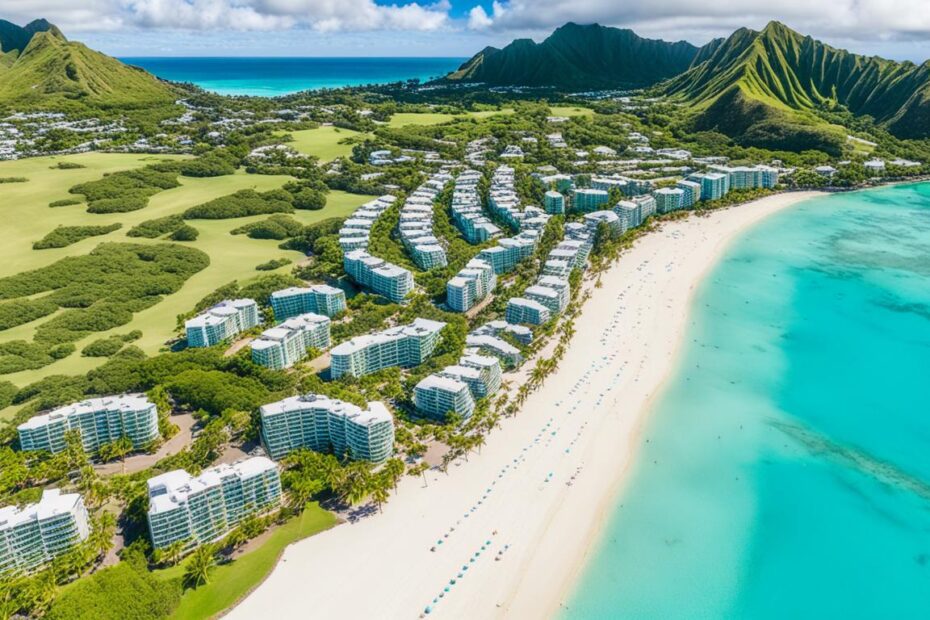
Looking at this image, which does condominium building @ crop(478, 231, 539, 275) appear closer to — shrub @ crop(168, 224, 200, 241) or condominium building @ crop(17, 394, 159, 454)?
condominium building @ crop(17, 394, 159, 454)

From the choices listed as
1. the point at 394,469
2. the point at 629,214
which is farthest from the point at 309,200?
the point at 394,469

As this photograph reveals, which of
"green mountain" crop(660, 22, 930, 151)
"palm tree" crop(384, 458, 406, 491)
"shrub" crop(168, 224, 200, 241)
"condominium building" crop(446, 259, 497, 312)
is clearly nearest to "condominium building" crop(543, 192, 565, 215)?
"condominium building" crop(446, 259, 497, 312)

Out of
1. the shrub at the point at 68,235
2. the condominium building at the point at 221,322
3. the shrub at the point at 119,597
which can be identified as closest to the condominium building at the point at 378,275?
the condominium building at the point at 221,322

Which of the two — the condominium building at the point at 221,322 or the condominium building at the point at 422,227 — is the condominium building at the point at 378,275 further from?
the condominium building at the point at 221,322

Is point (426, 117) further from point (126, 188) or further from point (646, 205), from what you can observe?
point (646, 205)

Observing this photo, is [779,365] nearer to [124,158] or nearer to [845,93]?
[124,158]

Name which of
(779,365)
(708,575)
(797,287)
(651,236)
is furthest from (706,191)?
(708,575)
